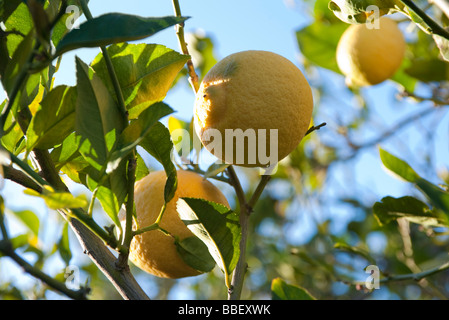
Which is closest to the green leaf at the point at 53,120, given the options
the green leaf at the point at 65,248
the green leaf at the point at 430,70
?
the green leaf at the point at 65,248

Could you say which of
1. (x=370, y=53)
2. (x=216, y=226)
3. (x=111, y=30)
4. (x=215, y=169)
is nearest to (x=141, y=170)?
(x=215, y=169)

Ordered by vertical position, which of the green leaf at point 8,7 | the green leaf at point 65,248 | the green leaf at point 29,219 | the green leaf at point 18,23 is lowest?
the green leaf at point 29,219

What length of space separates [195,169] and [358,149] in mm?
1099

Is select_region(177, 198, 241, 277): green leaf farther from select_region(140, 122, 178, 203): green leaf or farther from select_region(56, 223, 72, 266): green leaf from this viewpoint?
A: select_region(56, 223, 72, 266): green leaf

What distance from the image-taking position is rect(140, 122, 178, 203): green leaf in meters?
0.66

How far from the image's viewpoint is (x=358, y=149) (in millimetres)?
1837

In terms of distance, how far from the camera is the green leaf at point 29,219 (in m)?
1.11

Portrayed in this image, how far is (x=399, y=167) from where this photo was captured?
0.83 meters

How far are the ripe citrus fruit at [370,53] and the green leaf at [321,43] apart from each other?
117 mm

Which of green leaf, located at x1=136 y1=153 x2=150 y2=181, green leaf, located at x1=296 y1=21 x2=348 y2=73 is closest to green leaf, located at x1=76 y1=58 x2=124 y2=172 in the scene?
green leaf, located at x1=136 y1=153 x2=150 y2=181

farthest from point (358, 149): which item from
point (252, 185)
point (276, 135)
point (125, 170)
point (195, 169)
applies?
point (125, 170)

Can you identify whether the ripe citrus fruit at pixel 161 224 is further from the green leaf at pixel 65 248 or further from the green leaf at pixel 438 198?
the green leaf at pixel 438 198

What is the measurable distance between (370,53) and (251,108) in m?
0.61

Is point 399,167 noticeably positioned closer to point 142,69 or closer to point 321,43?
point 142,69
